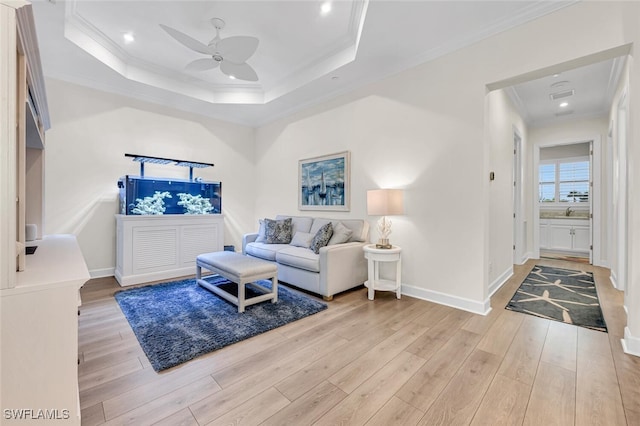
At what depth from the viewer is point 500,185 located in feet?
12.1

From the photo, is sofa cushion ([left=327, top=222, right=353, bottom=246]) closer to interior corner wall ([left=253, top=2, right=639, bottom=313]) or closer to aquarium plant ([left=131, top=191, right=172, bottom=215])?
interior corner wall ([left=253, top=2, right=639, bottom=313])

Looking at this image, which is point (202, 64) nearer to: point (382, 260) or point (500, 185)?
point (382, 260)

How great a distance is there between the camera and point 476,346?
209 centimetres

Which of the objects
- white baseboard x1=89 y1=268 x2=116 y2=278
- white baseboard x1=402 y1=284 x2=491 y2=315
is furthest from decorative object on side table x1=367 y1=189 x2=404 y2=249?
white baseboard x1=89 y1=268 x2=116 y2=278

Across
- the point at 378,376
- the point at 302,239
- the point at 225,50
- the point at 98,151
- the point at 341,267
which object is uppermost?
the point at 225,50

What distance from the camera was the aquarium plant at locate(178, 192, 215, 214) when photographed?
4207 millimetres

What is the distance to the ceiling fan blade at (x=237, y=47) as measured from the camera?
2.50 meters

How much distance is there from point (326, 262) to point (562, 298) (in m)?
2.78

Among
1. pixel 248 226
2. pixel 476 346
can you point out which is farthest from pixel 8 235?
pixel 248 226

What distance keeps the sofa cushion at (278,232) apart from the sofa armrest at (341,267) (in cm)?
115

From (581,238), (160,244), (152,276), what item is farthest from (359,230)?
(581,238)

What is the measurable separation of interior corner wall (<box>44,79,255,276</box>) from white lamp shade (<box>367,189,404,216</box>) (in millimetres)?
3339

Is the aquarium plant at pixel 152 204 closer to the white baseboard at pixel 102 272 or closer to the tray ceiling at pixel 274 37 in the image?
the white baseboard at pixel 102 272

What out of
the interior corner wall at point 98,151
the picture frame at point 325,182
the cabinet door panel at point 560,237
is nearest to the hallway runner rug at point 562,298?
the cabinet door panel at point 560,237
